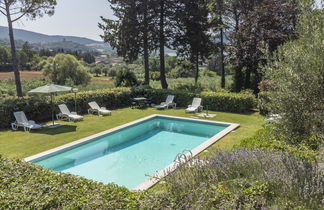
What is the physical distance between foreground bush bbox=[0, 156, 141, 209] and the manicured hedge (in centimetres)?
1105

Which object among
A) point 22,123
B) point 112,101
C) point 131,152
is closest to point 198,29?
point 112,101

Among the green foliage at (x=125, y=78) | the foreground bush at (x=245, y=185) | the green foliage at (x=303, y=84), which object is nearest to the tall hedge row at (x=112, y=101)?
the green foliage at (x=125, y=78)

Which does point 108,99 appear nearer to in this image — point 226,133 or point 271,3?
point 226,133

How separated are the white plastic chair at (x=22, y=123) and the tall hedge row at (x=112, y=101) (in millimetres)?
424

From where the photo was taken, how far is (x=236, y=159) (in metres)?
4.55

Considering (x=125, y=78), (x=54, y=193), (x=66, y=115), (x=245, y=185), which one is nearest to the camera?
(x=54, y=193)

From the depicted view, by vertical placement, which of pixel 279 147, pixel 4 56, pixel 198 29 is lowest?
pixel 279 147

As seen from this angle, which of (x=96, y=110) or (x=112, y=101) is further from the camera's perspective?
(x=112, y=101)

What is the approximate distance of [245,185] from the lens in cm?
382

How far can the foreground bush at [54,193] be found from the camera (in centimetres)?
329

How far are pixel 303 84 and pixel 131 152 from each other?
666 centimetres

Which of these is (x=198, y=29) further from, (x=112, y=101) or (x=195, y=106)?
(x=112, y=101)

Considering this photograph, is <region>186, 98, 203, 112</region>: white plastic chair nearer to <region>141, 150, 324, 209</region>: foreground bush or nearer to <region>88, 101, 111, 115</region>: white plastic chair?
<region>88, 101, 111, 115</region>: white plastic chair

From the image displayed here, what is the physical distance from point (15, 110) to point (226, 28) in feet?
61.7
